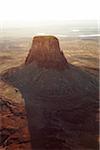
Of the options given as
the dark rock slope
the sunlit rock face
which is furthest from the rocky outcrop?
the sunlit rock face

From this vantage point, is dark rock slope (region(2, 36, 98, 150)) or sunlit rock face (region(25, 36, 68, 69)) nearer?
dark rock slope (region(2, 36, 98, 150))

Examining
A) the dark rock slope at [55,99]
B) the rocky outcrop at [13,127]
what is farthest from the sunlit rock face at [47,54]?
the rocky outcrop at [13,127]

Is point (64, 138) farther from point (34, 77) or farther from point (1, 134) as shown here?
point (34, 77)

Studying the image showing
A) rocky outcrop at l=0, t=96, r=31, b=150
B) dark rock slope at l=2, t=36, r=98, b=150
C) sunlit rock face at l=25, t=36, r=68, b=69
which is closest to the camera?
rocky outcrop at l=0, t=96, r=31, b=150

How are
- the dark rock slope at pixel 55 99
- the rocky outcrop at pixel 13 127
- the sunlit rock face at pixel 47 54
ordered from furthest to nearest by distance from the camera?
the sunlit rock face at pixel 47 54
the dark rock slope at pixel 55 99
the rocky outcrop at pixel 13 127

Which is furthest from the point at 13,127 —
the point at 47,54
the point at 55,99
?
the point at 47,54

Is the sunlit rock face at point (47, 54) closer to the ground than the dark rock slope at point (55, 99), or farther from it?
farther from it

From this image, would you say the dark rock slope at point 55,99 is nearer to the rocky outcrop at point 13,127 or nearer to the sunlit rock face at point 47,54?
the sunlit rock face at point 47,54

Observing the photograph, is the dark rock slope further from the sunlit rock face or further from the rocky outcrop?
the rocky outcrop

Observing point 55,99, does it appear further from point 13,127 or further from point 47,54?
point 47,54
